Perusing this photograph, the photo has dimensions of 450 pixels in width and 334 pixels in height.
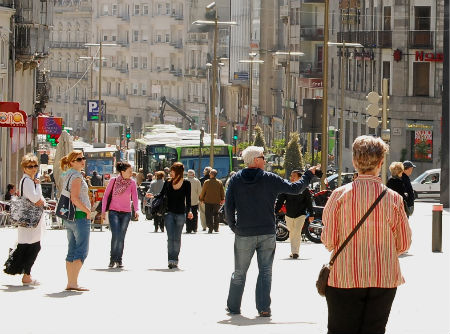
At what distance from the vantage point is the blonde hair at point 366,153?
8.66m

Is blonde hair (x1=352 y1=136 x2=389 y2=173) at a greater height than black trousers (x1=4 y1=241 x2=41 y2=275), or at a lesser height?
greater

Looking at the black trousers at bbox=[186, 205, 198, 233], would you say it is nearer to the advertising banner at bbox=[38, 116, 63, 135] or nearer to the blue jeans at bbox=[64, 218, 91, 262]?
the blue jeans at bbox=[64, 218, 91, 262]

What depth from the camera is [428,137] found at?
232 feet

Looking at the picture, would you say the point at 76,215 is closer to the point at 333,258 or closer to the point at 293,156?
the point at 333,258

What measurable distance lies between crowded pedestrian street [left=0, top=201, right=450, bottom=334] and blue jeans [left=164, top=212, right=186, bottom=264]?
216 millimetres

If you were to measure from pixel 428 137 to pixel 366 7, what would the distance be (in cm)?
914

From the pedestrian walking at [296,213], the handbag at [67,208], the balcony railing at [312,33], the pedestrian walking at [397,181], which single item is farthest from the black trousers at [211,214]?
the balcony railing at [312,33]

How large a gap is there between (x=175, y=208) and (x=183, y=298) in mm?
4238

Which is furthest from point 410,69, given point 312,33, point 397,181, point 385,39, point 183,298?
point 183,298

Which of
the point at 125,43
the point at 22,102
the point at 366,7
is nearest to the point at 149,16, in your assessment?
the point at 125,43

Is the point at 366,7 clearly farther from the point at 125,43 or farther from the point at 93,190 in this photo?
the point at 125,43

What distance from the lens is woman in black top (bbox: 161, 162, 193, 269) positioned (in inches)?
761

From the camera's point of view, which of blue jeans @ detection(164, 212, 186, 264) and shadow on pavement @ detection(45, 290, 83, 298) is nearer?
shadow on pavement @ detection(45, 290, 83, 298)

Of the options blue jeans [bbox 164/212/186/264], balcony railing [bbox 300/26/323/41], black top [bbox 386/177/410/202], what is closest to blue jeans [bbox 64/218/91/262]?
blue jeans [bbox 164/212/186/264]
